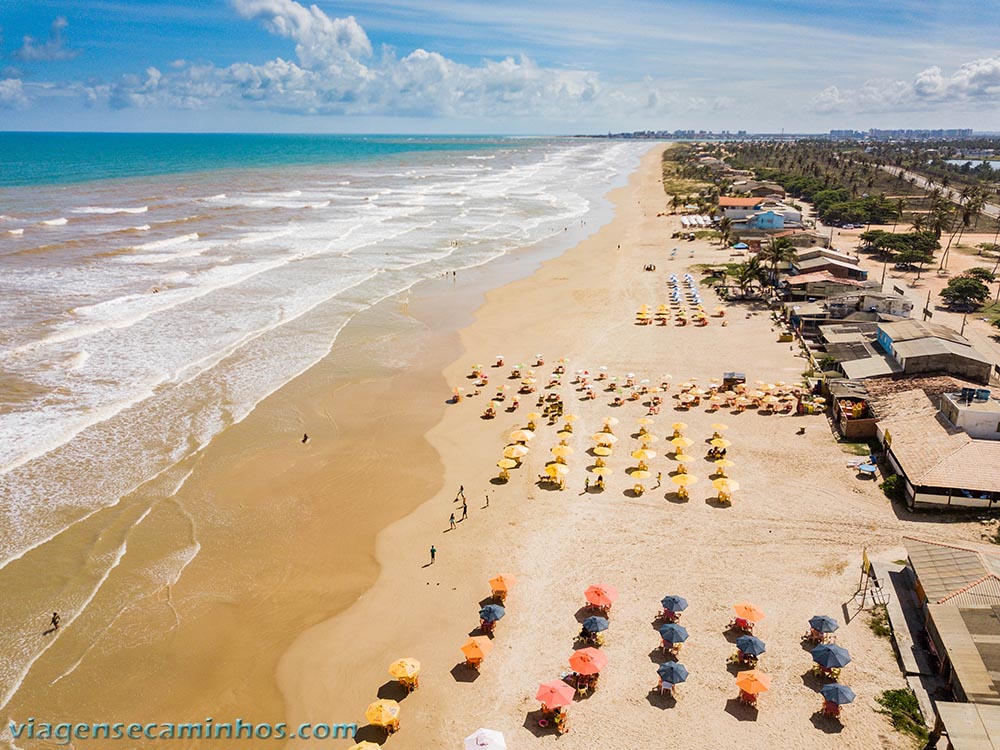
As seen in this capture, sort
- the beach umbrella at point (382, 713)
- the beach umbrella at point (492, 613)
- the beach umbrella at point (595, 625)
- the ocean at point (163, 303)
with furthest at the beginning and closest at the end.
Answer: the ocean at point (163, 303)
the beach umbrella at point (492, 613)
the beach umbrella at point (595, 625)
the beach umbrella at point (382, 713)

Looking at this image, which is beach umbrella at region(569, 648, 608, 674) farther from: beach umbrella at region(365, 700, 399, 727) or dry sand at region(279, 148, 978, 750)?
beach umbrella at region(365, 700, 399, 727)

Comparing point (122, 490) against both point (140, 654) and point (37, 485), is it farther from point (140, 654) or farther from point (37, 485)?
point (140, 654)

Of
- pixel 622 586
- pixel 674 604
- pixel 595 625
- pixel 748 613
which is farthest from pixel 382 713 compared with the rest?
pixel 748 613

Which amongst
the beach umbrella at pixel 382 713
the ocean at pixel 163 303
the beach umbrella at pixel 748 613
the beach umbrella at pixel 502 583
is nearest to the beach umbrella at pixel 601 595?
the beach umbrella at pixel 502 583

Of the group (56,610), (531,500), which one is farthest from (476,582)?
(56,610)

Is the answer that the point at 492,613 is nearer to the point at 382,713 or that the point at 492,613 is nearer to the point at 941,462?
the point at 382,713

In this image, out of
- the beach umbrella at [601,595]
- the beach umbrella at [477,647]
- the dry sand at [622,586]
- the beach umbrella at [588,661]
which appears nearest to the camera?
the dry sand at [622,586]

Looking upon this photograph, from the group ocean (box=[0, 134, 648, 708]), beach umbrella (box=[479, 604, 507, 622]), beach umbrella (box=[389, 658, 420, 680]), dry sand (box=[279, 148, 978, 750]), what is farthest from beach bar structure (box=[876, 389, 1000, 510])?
ocean (box=[0, 134, 648, 708])

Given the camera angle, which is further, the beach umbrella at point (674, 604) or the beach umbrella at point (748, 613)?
the beach umbrella at point (674, 604)

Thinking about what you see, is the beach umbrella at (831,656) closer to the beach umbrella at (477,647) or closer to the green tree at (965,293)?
the beach umbrella at (477,647)
